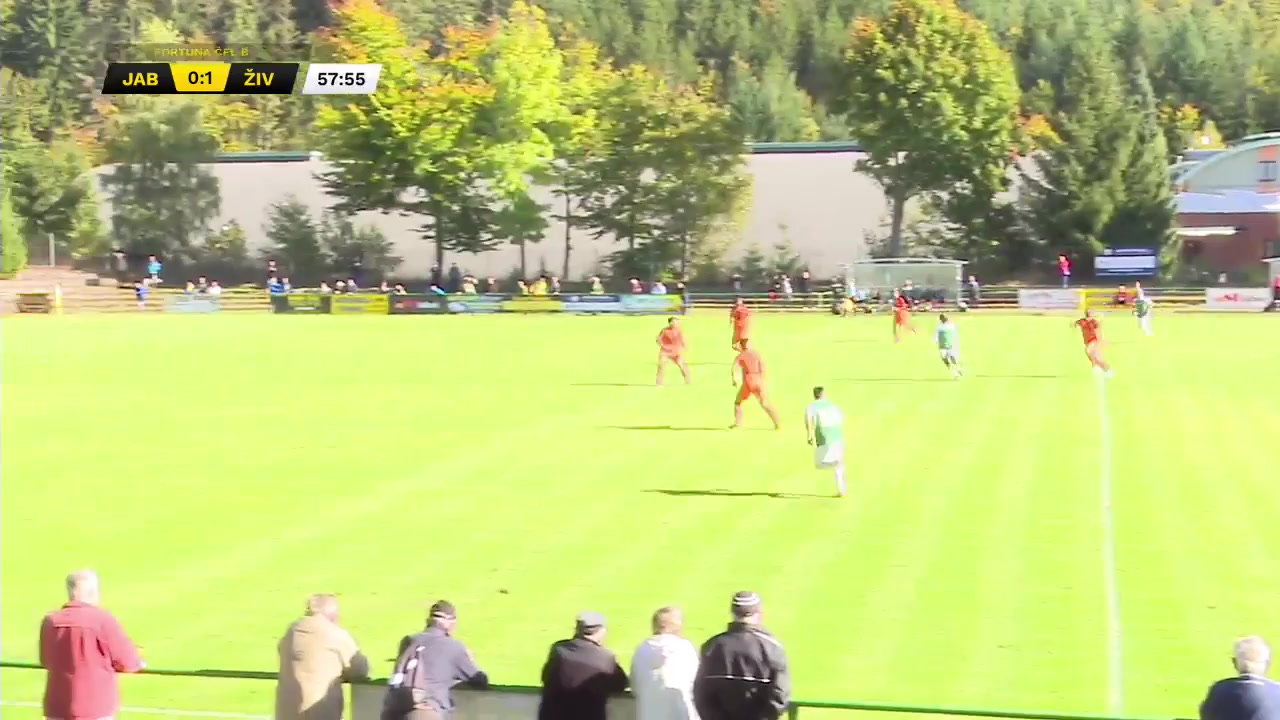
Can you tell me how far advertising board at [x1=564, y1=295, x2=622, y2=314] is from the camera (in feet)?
246

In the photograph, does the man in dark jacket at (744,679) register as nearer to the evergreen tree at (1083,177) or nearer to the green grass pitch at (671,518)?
the green grass pitch at (671,518)

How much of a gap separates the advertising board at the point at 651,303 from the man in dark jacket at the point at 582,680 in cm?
6552

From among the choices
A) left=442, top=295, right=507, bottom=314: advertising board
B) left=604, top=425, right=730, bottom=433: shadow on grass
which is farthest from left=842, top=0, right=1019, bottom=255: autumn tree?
left=604, top=425, right=730, bottom=433: shadow on grass

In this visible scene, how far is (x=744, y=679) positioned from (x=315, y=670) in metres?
2.64

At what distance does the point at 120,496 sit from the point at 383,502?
13.4 ft

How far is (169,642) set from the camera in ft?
50.1

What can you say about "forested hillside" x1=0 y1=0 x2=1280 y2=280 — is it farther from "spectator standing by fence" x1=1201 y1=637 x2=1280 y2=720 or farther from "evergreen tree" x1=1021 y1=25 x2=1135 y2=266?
"spectator standing by fence" x1=1201 y1=637 x2=1280 y2=720

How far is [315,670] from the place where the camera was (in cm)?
951

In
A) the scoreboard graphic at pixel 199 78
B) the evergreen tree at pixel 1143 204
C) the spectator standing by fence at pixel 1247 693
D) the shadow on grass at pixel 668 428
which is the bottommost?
the shadow on grass at pixel 668 428

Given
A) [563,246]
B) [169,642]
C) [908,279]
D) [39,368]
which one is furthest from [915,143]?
[169,642]

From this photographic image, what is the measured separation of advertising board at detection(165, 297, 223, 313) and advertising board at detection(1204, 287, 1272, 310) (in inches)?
1881

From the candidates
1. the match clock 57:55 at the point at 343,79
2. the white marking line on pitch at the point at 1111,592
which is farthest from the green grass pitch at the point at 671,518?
the match clock 57:55 at the point at 343,79

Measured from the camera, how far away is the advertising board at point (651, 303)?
7481 cm

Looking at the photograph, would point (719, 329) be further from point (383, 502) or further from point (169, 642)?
point (169, 642)
